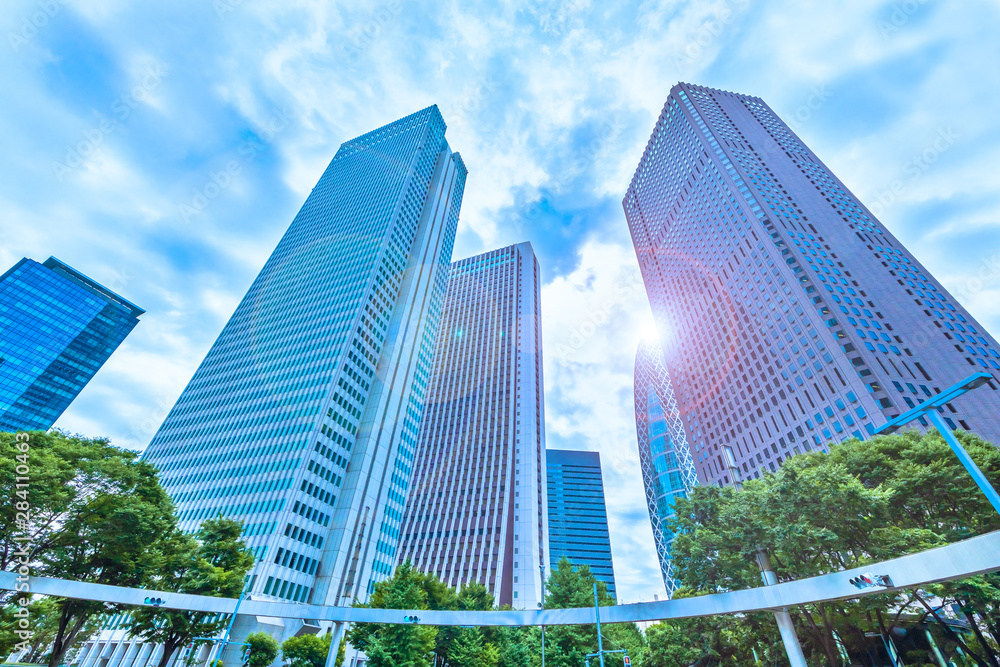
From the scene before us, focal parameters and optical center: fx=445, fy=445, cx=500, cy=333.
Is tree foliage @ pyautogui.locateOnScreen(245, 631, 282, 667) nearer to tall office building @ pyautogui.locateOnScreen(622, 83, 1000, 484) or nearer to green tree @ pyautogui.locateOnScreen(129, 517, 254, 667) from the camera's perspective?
green tree @ pyautogui.locateOnScreen(129, 517, 254, 667)

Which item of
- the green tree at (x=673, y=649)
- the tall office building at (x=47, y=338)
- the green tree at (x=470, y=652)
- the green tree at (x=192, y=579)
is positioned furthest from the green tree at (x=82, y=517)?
the tall office building at (x=47, y=338)

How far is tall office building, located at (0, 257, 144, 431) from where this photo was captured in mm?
109812

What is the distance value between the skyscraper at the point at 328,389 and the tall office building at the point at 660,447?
8700cm

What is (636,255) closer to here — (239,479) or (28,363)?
(239,479)

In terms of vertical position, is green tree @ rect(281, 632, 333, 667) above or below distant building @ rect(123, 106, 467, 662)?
below

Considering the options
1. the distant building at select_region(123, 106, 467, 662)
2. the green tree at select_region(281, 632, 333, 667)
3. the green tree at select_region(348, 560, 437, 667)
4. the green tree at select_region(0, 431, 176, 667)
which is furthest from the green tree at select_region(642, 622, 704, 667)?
the distant building at select_region(123, 106, 467, 662)

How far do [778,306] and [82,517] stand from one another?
322ft

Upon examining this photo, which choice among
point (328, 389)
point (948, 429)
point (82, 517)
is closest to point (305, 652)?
point (82, 517)

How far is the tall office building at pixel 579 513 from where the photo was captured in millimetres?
167250

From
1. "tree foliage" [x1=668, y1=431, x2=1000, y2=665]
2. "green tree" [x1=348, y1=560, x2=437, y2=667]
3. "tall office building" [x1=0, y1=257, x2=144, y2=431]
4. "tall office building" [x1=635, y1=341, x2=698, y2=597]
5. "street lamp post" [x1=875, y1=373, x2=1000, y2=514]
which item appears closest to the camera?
"street lamp post" [x1=875, y1=373, x2=1000, y2=514]

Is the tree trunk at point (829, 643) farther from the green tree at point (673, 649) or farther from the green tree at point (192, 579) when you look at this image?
the green tree at point (192, 579)

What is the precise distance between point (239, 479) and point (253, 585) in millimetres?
20765

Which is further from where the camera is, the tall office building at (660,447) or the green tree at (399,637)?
the tall office building at (660,447)

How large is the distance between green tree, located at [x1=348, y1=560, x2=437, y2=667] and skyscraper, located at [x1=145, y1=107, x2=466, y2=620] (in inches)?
1169
